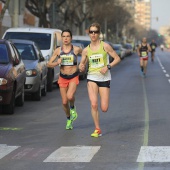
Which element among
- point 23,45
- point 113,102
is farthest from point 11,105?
point 23,45

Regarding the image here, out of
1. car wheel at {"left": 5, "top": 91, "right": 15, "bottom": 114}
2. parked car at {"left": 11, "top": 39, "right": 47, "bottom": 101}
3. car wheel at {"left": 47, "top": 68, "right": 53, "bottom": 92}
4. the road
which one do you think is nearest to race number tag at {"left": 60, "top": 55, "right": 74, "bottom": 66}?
the road

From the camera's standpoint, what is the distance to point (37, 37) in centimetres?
2117

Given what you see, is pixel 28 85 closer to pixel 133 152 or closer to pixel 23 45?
pixel 23 45

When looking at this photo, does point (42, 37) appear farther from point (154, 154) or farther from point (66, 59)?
point (154, 154)

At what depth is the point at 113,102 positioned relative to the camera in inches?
642

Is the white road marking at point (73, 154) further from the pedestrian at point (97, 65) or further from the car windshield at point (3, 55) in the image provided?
the car windshield at point (3, 55)

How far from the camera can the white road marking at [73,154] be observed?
8.00m

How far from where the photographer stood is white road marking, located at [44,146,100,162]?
800cm

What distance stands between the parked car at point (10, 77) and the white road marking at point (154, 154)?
15.4ft

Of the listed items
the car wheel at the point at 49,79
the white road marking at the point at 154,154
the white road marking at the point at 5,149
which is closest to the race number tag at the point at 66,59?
the white road marking at the point at 5,149

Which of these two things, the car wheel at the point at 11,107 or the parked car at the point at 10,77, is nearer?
the parked car at the point at 10,77

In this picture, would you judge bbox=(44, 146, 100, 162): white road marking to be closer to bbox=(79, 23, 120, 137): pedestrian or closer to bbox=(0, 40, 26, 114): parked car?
bbox=(79, 23, 120, 137): pedestrian

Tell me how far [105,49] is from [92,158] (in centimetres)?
250

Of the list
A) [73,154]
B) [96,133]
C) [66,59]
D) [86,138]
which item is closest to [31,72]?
[66,59]
